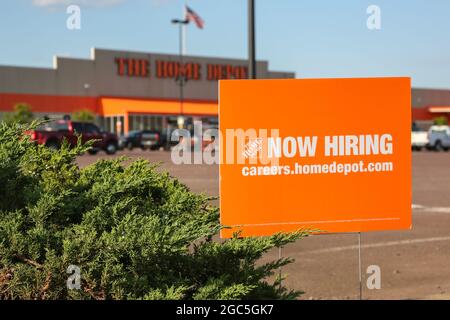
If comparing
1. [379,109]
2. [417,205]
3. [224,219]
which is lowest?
[417,205]

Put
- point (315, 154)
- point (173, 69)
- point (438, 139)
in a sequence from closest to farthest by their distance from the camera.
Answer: point (315, 154) < point (438, 139) < point (173, 69)

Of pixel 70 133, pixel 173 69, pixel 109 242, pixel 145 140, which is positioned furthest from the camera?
pixel 173 69

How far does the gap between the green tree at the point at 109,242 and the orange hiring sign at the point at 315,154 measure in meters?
0.52

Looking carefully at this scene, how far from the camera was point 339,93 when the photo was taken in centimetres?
550

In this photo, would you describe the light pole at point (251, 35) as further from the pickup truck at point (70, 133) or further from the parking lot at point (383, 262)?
the pickup truck at point (70, 133)

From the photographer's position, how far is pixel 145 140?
53.4 meters

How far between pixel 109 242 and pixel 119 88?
72.0 m

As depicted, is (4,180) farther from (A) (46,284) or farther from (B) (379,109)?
(B) (379,109)

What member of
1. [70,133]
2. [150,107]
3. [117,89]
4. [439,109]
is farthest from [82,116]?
[439,109]

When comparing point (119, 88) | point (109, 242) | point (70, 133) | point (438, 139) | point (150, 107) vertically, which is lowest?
point (109, 242)

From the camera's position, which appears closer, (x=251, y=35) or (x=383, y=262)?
(x=383, y=262)

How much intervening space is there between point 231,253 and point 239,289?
1.34 feet

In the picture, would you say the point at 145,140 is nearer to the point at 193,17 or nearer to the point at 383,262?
the point at 193,17
